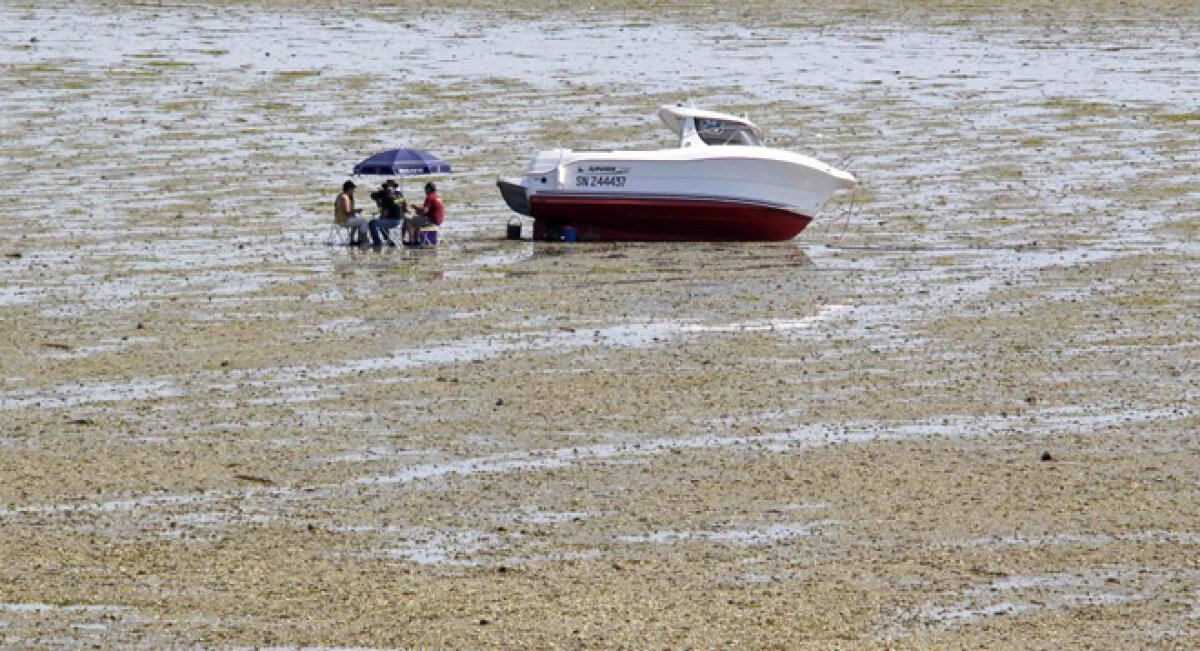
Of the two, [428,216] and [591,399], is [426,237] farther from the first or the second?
[591,399]

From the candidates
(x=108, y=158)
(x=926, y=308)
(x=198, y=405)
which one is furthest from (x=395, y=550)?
(x=108, y=158)

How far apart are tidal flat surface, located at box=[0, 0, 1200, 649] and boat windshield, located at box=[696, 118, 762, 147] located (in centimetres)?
197

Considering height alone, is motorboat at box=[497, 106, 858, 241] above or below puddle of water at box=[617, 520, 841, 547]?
below

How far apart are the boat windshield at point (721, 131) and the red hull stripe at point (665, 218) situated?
161cm

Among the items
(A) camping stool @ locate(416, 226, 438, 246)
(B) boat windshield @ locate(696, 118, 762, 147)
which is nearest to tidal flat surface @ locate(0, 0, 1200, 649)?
(A) camping stool @ locate(416, 226, 438, 246)

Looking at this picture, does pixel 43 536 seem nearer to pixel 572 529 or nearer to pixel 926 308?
pixel 572 529

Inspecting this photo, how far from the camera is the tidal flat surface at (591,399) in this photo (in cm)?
Answer: 1543

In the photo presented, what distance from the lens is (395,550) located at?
1662 centimetres

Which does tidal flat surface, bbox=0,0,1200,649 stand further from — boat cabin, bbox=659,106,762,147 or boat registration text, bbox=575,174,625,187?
boat cabin, bbox=659,106,762,147

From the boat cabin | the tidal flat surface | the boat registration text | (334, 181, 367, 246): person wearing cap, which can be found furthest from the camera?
the boat cabin

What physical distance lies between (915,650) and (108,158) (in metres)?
29.4

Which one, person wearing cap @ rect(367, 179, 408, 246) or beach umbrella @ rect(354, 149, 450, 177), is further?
beach umbrella @ rect(354, 149, 450, 177)

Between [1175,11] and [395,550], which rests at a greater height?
[395,550]

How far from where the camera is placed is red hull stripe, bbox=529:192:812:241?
113 feet
